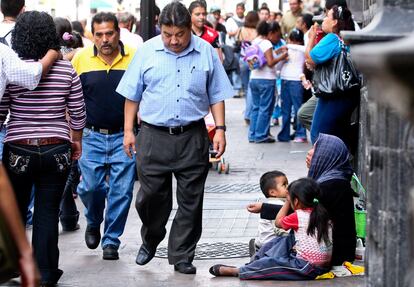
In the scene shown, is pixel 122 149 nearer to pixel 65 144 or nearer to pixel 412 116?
pixel 65 144

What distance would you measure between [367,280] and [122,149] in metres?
3.46

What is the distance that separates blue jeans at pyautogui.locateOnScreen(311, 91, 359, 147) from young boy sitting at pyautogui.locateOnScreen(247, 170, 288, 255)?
69.1 inches

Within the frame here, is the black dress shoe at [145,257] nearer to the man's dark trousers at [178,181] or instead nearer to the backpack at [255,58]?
the man's dark trousers at [178,181]

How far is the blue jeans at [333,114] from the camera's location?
32.6 feet

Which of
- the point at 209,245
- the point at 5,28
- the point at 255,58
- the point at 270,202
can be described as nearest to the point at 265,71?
the point at 255,58

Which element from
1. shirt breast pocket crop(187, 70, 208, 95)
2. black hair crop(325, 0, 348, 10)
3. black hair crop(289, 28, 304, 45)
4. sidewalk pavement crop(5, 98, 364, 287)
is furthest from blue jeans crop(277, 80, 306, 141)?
shirt breast pocket crop(187, 70, 208, 95)

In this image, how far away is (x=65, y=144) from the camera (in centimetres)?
741

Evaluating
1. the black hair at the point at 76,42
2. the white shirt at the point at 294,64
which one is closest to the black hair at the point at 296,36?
the white shirt at the point at 294,64

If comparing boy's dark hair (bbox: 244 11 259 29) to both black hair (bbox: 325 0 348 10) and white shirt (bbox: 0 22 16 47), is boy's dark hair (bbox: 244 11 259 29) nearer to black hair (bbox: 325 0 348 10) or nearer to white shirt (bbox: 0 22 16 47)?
black hair (bbox: 325 0 348 10)

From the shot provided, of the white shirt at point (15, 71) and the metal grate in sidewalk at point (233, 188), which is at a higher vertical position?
the white shirt at point (15, 71)

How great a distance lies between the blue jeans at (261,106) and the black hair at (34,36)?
9567mm

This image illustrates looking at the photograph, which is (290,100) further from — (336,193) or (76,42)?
(336,193)

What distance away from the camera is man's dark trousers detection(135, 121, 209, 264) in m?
7.90

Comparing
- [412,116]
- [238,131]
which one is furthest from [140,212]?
[238,131]
